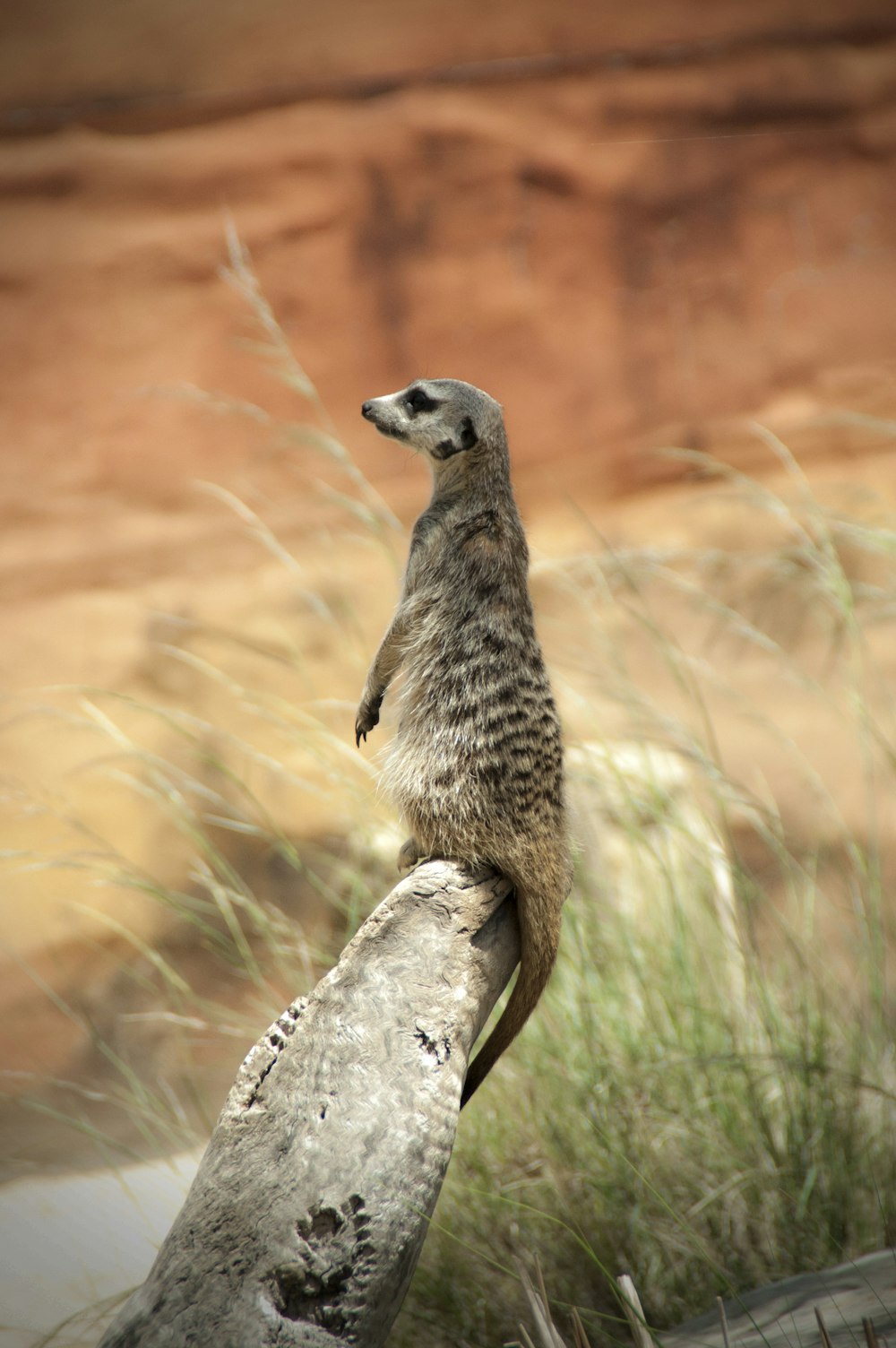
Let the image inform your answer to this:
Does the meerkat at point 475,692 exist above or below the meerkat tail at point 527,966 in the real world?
above

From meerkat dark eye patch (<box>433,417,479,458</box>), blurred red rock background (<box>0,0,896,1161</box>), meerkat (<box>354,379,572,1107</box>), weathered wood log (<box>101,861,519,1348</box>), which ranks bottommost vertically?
weathered wood log (<box>101,861,519,1348</box>)

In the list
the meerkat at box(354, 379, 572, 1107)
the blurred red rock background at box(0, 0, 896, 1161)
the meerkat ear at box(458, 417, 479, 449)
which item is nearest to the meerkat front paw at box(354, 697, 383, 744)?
the meerkat at box(354, 379, 572, 1107)

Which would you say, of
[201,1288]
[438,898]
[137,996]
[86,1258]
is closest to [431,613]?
[438,898]

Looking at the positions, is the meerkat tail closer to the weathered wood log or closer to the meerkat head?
the weathered wood log

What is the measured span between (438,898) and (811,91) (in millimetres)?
3197

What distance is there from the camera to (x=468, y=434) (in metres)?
1.05

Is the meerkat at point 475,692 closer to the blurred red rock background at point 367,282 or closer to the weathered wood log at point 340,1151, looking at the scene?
the weathered wood log at point 340,1151

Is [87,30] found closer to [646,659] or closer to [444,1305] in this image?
[646,659]

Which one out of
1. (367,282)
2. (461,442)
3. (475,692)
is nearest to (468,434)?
(461,442)

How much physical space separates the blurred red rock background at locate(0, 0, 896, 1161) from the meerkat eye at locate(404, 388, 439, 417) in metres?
2.10

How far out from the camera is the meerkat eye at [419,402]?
3.44 feet

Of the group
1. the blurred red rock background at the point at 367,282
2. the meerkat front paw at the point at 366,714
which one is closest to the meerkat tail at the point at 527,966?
the meerkat front paw at the point at 366,714

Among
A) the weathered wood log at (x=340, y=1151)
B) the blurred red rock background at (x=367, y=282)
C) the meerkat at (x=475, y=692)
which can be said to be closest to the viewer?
the weathered wood log at (x=340, y=1151)

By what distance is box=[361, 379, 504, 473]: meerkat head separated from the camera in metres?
1.05
